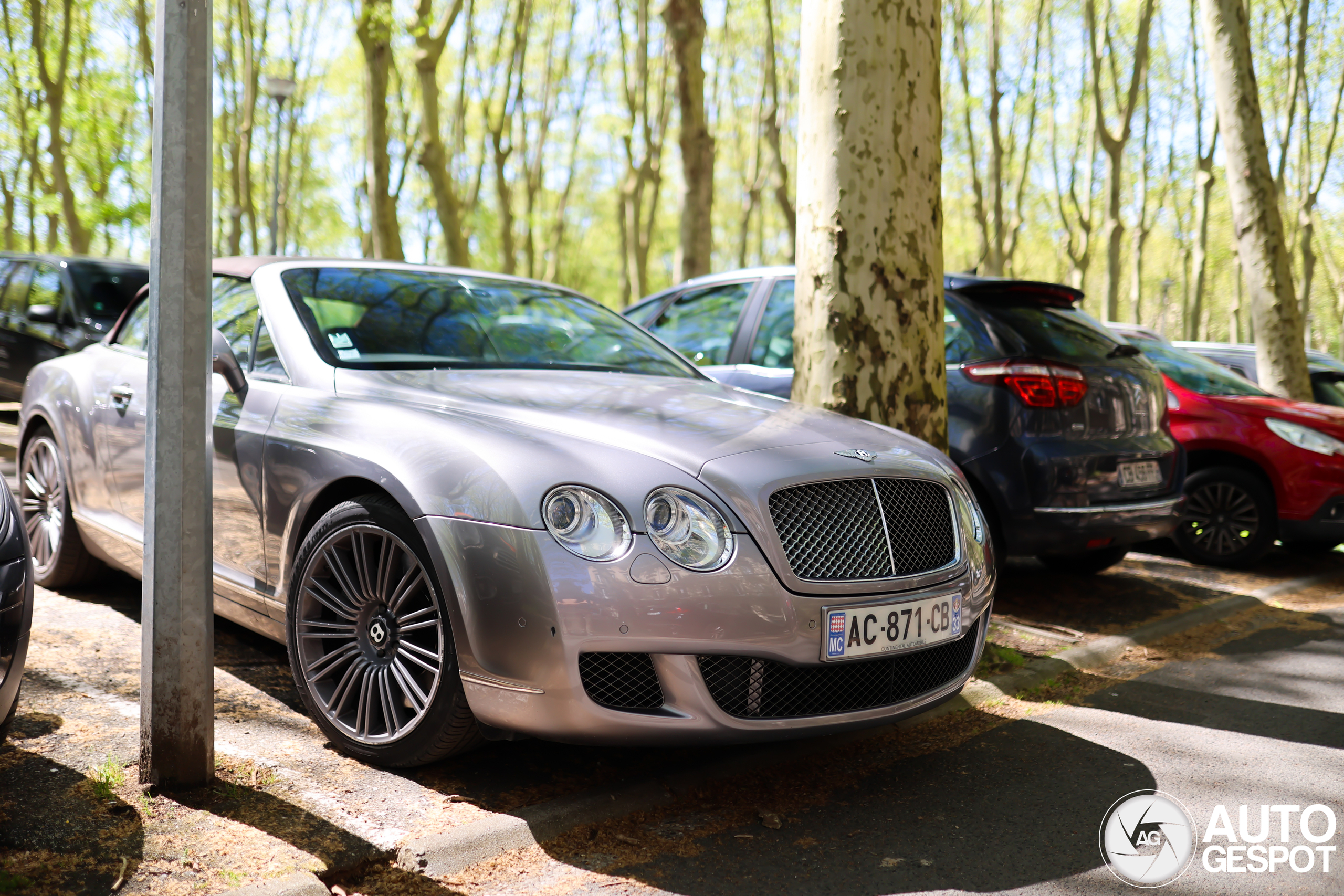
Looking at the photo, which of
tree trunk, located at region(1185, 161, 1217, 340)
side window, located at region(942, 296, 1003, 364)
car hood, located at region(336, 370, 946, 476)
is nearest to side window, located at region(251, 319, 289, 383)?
car hood, located at region(336, 370, 946, 476)

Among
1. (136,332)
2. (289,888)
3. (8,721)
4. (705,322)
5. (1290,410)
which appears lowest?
(289,888)

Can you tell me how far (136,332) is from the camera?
502 cm

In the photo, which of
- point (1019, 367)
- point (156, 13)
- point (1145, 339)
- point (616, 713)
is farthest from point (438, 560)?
point (1145, 339)

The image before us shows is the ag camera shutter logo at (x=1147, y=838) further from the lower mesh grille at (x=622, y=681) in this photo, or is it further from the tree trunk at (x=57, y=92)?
the tree trunk at (x=57, y=92)

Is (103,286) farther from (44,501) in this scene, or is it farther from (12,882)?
(12,882)

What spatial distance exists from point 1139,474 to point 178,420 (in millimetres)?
4564

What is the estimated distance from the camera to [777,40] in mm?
28359

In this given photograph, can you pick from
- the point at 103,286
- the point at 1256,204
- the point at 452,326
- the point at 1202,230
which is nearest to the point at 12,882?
the point at 452,326

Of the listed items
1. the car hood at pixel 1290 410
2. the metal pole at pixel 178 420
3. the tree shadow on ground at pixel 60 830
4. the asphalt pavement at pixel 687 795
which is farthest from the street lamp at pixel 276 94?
the tree shadow on ground at pixel 60 830

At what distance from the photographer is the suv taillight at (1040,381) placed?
5371 millimetres

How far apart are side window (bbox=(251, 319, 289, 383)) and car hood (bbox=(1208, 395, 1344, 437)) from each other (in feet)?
20.2

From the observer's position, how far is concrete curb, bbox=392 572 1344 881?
2762 millimetres

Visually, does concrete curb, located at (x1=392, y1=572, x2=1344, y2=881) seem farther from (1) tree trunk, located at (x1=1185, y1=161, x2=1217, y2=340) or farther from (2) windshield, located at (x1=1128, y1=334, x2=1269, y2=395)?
(1) tree trunk, located at (x1=1185, y1=161, x2=1217, y2=340)

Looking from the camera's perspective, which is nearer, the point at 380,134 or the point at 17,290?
the point at 17,290
